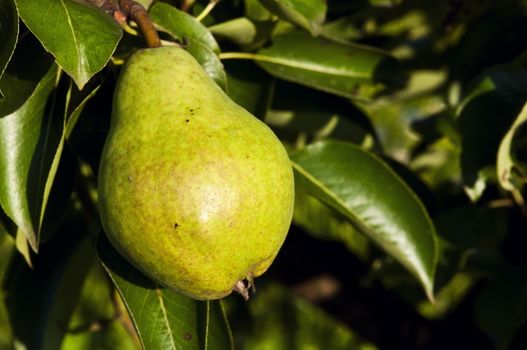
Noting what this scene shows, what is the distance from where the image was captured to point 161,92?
983 millimetres

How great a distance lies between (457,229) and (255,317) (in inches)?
49.4

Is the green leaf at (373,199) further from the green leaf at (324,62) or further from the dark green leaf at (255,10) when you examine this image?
the dark green leaf at (255,10)

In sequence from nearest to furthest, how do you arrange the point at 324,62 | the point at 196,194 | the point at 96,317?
the point at 196,194
the point at 324,62
the point at 96,317

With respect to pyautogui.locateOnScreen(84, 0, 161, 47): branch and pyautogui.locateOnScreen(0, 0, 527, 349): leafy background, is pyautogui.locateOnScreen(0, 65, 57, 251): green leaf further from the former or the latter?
pyautogui.locateOnScreen(84, 0, 161, 47): branch

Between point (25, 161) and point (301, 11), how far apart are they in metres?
0.40

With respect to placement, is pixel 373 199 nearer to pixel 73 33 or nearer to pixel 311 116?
pixel 311 116

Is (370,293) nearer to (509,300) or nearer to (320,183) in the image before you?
(509,300)

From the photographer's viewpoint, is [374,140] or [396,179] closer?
[396,179]

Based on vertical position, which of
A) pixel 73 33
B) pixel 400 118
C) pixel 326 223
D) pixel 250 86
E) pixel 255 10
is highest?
pixel 73 33

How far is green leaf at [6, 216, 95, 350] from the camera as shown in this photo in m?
1.39

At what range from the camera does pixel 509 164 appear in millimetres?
1243

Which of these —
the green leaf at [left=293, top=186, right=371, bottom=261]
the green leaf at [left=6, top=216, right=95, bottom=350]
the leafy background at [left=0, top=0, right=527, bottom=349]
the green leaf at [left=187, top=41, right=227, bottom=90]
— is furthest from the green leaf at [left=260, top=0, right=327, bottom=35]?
the green leaf at [left=293, top=186, right=371, bottom=261]

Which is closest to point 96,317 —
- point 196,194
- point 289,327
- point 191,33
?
point 289,327

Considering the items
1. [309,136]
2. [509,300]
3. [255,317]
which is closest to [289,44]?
[309,136]
